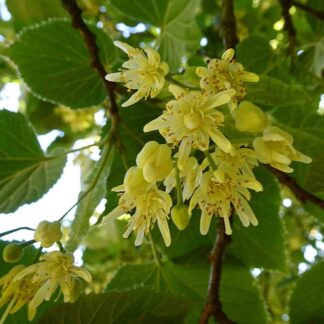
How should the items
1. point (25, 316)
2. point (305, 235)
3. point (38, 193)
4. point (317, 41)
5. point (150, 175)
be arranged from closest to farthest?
point (150, 175), point (25, 316), point (38, 193), point (317, 41), point (305, 235)

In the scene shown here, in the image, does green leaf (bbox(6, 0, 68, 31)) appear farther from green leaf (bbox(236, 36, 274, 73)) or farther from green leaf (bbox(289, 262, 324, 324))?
green leaf (bbox(289, 262, 324, 324))

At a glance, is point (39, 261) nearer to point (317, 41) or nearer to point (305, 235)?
point (317, 41)

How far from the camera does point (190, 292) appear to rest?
1047 mm

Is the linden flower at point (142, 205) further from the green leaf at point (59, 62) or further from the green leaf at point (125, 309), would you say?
the green leaf at point (59, 62)

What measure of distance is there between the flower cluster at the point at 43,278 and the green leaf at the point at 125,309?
2 cm

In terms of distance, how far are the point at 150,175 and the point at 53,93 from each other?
23.7 inches

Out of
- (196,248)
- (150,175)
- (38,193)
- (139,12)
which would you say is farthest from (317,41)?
(150,175)

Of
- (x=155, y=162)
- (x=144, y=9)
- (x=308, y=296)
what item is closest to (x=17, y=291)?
(x=155, y=162)

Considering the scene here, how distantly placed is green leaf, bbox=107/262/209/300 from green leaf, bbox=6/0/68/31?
592 mm

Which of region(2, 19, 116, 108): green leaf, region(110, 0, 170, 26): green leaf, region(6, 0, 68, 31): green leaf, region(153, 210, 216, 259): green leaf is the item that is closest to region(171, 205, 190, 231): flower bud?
region(153, 210, 216, 259): green leaf

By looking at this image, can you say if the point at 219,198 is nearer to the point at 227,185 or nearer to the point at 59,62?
the point at 227,185

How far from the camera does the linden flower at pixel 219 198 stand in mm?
664

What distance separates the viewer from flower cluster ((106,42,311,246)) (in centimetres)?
62

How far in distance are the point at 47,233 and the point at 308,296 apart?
44cm
